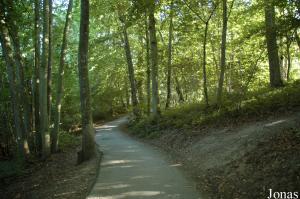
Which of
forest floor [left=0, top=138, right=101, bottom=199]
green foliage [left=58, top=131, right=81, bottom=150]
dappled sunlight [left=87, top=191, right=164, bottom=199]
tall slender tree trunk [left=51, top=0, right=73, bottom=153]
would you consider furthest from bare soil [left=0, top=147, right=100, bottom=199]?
green foliage [left=58, top=131, right=81, bottom=150]

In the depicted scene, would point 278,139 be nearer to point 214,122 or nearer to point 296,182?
point 296,182

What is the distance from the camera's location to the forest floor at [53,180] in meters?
9.17

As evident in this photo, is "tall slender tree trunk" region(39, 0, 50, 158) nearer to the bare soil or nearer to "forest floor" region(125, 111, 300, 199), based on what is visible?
the bare soil

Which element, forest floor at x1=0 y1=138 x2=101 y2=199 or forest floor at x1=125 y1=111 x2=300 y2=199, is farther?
forest floor at x1=0 y1=138 x2=101 y2=199

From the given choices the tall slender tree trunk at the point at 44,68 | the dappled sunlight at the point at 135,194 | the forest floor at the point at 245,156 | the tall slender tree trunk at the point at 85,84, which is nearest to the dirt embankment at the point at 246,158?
the forest floor at the point at 245,156

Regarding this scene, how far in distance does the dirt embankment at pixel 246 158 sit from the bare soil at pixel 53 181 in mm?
3002

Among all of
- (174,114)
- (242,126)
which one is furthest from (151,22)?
(242,126)

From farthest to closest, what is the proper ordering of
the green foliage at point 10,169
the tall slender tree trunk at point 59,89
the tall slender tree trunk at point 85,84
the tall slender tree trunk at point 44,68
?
the tall slender tree trunk at point 59,89, the tall slender tree trunk at point 44,68, the green foliage at point 10,169, the tall slender tree trunk at point 85,84

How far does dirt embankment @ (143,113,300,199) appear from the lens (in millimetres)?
6457

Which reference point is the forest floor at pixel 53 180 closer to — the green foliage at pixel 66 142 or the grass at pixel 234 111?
the green foliage at pixel 66 142

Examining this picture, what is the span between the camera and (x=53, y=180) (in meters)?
11.4

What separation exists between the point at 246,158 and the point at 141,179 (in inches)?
110

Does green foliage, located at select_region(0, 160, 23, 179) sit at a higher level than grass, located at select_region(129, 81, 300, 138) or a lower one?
lower

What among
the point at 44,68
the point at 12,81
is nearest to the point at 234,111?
the point at 44,68
